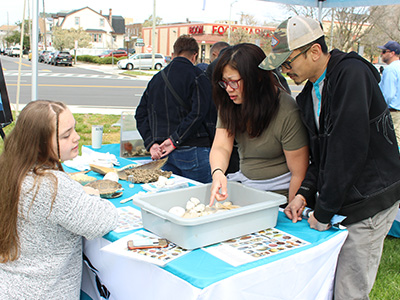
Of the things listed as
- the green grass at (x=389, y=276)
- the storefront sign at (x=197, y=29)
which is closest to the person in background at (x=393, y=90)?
the green grass at (x=389, y=276)

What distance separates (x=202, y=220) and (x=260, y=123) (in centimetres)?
68

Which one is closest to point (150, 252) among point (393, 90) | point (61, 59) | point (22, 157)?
point (22, 157)

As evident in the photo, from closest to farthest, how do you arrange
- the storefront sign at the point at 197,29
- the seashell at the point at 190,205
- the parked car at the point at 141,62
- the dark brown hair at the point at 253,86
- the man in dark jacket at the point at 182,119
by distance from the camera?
the seashell at the point at 190,205
the dark brown hair at the point at 253,86
the man in dark jacket at the point at 182,119
the parked car at the point at 141,62
the storefront sign at the point at 197,29

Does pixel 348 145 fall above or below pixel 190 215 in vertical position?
above

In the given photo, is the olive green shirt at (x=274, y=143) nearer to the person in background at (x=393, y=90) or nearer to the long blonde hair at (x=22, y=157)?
the long blonde hair at (x=22, y=157)

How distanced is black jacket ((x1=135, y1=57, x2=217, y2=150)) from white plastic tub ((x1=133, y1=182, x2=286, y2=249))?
1159 millimetres

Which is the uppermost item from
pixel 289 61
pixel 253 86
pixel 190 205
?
pixel 289 61

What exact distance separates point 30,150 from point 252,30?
3921 cm

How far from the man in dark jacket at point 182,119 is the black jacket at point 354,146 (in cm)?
137

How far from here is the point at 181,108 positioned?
3025 millimetres

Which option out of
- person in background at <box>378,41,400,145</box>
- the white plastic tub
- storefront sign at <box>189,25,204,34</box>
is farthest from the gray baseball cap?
storefront sign at <box>189,25,204,34</box>

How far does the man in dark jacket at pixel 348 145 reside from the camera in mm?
1448

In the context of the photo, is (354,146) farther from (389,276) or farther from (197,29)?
(197,29)

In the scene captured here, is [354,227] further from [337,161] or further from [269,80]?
[269,80]
